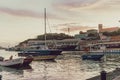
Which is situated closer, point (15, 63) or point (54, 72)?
point (54, 72)

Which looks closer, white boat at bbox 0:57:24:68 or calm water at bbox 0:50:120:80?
calm water at bbox 0:50:120:80

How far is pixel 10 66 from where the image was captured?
184 ft

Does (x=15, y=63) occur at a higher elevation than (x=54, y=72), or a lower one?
higher

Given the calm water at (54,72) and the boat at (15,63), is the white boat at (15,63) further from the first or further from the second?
the calm water at (54,72)

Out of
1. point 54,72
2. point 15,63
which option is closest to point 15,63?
point 15,63

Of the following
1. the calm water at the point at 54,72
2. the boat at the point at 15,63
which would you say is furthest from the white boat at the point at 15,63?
the calm water at the point at 54,72

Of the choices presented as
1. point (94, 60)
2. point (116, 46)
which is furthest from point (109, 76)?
point (116, 46)

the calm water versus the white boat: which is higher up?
the white boat

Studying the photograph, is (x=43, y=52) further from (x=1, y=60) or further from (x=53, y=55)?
(x=1, y=60)

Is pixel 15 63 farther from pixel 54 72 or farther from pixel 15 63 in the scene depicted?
pixel 54 72

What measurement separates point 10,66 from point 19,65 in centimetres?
159

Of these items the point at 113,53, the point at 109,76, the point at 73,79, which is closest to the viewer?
the point at 109,76

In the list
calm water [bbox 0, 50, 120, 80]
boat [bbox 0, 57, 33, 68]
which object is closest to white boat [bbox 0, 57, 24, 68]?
boat [bbox 0, 57, 33, 68]

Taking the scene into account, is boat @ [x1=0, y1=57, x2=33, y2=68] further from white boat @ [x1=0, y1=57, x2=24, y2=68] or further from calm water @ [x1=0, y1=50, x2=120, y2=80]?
calm water @ [x1=0, y1=50, x2=120, y2=80]
